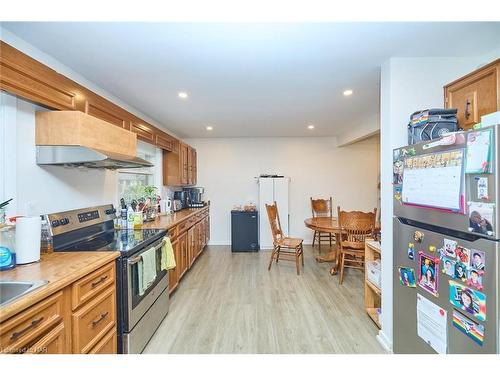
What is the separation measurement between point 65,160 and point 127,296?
1122 mm

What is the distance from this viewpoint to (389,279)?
1.91 m

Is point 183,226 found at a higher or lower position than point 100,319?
higher

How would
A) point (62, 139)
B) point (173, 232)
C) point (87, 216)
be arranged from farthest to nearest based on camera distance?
1. point (173, 232)
2. point (87, 216)
3. point (62, 139)

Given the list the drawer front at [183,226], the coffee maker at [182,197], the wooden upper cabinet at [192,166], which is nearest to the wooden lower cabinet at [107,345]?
the drawer front at [183,226]

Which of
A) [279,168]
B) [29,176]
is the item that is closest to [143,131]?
[29,176]

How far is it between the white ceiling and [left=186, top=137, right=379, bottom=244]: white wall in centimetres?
226

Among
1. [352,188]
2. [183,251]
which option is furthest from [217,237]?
[352,188]

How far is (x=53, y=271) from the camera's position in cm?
128

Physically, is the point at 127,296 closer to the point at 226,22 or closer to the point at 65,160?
the point at 65,160

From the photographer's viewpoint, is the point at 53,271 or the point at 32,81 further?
the point at 32,81

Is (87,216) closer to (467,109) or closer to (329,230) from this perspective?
(329,230)

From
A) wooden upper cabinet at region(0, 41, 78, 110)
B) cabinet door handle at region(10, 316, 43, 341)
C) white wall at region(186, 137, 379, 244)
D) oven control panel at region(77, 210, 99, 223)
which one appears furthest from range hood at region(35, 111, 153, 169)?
white wall at region(186, 137, 379, 244)

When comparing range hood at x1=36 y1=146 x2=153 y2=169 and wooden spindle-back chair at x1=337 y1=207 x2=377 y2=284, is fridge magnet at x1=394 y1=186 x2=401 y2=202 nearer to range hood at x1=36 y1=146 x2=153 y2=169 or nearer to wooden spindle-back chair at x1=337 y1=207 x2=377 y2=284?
wooden spindle-back chair at x1=337 y1=207 x2=377 y2=284

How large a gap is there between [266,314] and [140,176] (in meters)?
2.72
